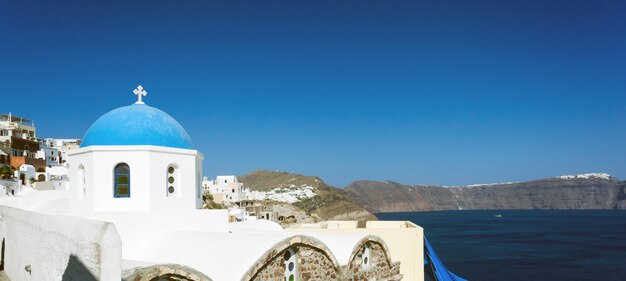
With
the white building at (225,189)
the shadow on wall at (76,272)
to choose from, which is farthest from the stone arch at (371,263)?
the white building at (225,189)

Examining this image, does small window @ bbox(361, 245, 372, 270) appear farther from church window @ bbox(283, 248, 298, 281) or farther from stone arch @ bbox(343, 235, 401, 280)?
church window @ bbox(283, 248, 298, 281)

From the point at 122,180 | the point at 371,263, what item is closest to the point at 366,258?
the point at 371,263

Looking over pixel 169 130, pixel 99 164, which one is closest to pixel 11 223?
pixel 99 164

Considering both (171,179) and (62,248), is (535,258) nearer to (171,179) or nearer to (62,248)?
(171,179)

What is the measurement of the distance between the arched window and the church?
0.06 feet

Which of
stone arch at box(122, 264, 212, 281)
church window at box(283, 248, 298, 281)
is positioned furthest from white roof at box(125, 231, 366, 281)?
stone arch at box(122, 264, 212, 281)

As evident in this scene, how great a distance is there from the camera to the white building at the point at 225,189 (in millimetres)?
62969

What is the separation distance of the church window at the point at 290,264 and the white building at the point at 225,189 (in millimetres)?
55447

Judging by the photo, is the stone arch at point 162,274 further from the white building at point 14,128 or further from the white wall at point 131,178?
the white building at point 14,128

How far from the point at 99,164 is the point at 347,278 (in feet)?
16.2

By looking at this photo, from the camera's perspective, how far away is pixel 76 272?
16.7 ft

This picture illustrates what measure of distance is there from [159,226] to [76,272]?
333 centimetres

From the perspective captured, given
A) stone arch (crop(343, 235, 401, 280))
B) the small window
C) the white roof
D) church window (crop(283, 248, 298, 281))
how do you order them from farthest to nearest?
the small window, stone arch (crop(343, 235, 401, 280)), church window (crop(283, 248, 298, 281)), the white roof

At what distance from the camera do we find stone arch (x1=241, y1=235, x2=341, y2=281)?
6.93 m
